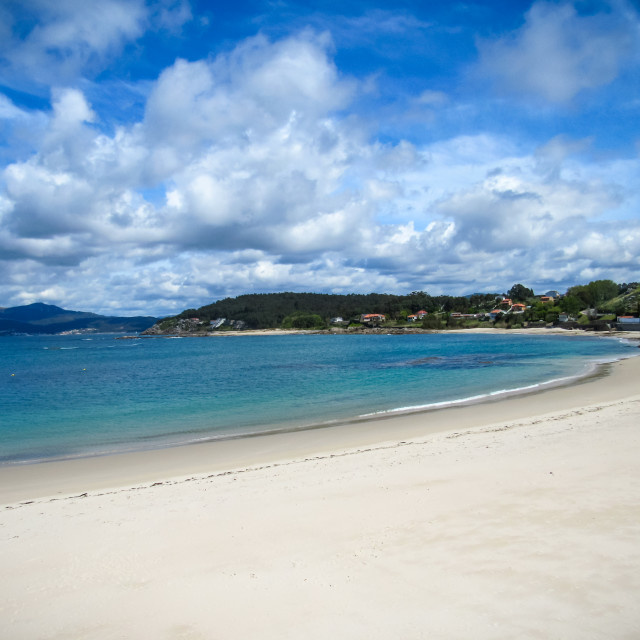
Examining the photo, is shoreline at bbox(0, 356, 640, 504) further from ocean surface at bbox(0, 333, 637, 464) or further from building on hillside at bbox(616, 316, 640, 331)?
building on hillside at bbox(616, 316, 640, 331)

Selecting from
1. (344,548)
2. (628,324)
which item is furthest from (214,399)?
(628,324)

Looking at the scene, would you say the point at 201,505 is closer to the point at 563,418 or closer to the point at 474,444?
the point at 474,444

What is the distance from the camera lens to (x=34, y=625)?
463cm

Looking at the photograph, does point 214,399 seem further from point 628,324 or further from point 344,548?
point 628,324

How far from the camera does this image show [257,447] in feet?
45.6

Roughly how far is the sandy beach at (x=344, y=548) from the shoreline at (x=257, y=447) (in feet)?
0.91

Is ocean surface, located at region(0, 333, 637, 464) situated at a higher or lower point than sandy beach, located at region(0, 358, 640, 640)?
lower

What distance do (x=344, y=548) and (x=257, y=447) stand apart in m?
8.46

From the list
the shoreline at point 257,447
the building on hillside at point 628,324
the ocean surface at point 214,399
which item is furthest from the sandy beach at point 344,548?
the building on hillside at point 628,324

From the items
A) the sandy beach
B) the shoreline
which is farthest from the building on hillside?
the sandy beach

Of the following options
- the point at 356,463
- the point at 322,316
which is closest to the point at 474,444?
the point at 356,463

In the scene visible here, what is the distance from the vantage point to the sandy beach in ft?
14.3

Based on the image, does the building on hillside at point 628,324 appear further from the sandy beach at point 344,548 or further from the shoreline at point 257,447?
the sandy beach at point 344,548

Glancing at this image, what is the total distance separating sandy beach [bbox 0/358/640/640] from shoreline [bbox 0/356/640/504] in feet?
0.91
